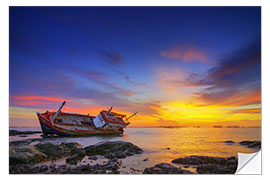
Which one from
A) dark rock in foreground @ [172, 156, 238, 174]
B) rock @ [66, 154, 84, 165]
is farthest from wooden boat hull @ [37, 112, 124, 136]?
dark rock in foreground @ [172, 156, 238, 174]

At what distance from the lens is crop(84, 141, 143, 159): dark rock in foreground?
647 centimetres

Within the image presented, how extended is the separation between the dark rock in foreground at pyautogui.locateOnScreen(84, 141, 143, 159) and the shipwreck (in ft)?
14.4

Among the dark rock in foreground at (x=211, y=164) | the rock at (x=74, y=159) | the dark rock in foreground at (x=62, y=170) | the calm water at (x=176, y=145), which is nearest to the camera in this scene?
the dark rock in foreground at (x=62, y=170)

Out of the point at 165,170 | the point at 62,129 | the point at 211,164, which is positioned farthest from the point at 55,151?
the point at 62,129

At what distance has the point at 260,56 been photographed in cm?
539

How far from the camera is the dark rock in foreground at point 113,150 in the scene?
21.2 ft

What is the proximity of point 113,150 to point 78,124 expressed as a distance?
8.30 metres

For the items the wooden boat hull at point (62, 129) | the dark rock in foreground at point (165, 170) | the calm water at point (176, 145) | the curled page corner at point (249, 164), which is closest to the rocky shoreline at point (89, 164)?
the dark rock in foreground at point (165, 170)

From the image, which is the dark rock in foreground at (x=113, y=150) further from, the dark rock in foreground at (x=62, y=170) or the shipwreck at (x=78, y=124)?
the shipwreck at (x=78, y=124)

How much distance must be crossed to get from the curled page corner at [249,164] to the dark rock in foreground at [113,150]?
148 inches

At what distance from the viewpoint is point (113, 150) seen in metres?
6.91

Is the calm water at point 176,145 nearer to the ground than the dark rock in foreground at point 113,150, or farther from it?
nearer to the ground
